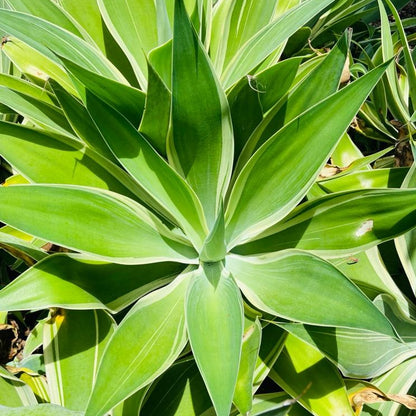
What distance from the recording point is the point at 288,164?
887 mm

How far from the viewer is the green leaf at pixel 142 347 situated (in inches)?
28.8

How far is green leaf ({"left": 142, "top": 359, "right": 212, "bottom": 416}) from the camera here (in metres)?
0.94

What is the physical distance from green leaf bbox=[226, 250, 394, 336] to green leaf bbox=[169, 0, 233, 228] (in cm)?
15

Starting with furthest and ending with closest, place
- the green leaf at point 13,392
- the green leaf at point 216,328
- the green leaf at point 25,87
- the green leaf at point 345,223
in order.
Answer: the green leaf at point 25,87 < the green leaf at point 13,392 < the green leaf at point 345,223 < the green leaf at point 216,328

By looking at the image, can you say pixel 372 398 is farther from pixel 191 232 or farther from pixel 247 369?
pixel 191 232

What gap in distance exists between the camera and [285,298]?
823 millimetres

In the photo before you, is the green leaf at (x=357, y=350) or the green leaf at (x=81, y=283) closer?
the green leaf at (x=81, y=283)

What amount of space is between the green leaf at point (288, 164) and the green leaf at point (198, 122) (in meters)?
0.05

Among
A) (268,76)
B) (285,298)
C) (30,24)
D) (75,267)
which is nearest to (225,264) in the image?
(285,298)

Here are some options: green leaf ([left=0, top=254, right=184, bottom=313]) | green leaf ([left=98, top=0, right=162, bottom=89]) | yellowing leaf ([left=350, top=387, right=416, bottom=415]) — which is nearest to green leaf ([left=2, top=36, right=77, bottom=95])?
green leaf ([left=98, top=0, right=162, bottom=89])

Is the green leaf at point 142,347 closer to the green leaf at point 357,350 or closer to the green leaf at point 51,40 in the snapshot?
the green leaf at point 357,350

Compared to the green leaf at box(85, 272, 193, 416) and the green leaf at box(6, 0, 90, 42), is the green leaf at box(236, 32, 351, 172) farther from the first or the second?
the green leaf at box(6, 0, 90, 42)

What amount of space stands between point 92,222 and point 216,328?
265mm

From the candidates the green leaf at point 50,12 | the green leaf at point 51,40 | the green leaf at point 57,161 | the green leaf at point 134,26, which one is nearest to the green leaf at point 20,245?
the green leaf at point 57,161
